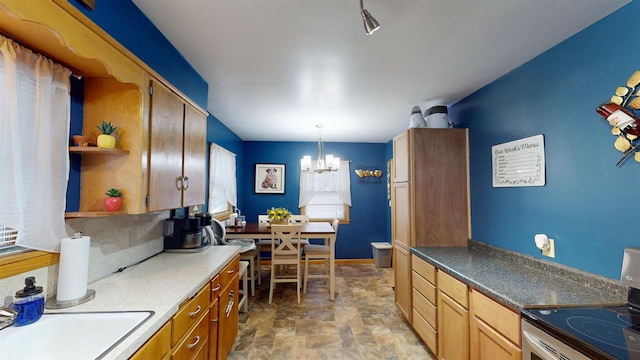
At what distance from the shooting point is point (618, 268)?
143cm

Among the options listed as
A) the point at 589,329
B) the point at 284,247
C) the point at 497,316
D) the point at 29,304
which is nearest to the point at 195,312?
the point at 29,304

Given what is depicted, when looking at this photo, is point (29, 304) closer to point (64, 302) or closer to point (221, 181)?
point (64, 302)

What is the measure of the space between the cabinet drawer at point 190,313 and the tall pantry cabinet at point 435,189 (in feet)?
6.32

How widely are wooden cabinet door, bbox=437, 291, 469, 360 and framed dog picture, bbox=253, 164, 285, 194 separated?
3679 mm

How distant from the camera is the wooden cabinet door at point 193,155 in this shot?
6.34ft

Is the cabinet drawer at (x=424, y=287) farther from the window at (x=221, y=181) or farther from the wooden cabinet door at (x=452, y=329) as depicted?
the window at (x=221, y=181)

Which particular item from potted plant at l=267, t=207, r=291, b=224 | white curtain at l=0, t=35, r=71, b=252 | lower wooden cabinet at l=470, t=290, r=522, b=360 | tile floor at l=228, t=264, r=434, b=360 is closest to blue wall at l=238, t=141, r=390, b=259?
potted plant at l=267, t=207, r=291, b=224

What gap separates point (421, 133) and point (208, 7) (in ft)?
6.84

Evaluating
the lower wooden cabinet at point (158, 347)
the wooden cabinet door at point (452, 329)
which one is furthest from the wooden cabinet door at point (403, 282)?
the lower wooden cabinet at point (158, 347)

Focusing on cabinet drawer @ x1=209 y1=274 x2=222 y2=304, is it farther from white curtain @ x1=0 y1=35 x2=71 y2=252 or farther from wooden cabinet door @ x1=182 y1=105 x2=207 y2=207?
white curtain @ x1=0 y1=35 x2=71 y2=252

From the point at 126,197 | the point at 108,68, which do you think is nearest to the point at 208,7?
the point at 108,68

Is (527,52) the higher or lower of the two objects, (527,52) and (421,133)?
the higher

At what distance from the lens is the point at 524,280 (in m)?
1.68

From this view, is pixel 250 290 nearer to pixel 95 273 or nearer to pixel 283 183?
pixel 283 183
